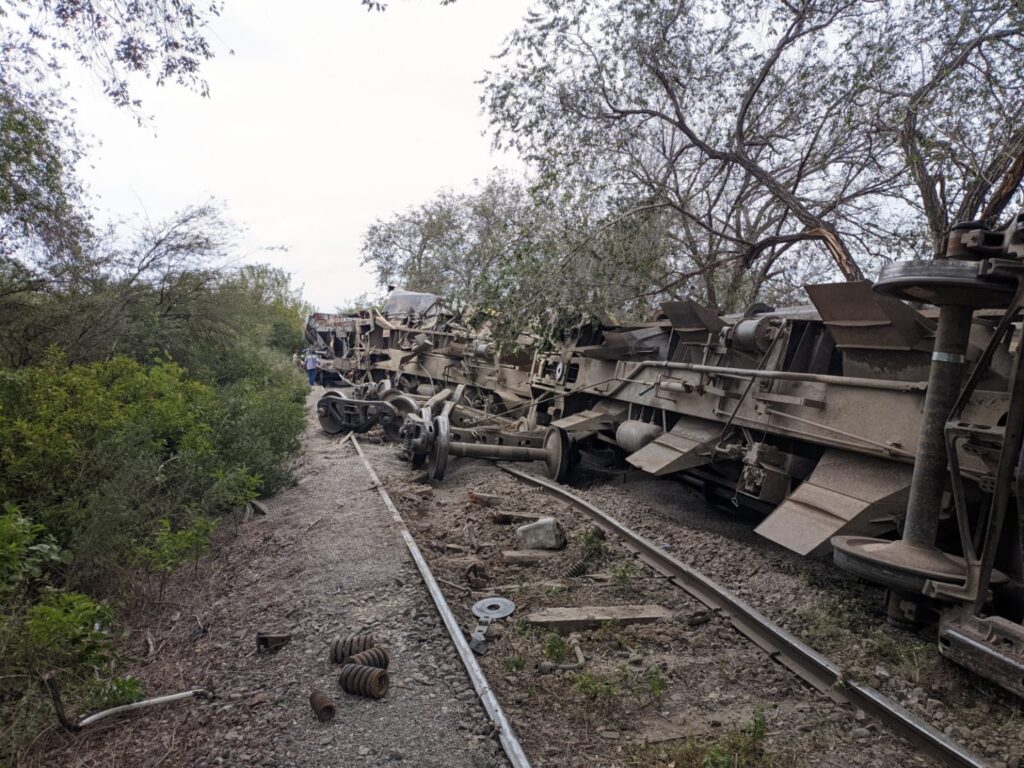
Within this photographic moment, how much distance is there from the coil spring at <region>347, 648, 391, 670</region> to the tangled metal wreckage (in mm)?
2893

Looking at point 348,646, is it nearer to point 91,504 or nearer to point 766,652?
point 766,652

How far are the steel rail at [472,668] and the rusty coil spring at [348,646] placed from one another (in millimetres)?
548

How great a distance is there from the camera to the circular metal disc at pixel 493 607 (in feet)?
16.3

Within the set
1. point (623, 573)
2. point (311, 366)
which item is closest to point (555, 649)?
point (623, 573)

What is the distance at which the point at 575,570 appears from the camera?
20.2 feet

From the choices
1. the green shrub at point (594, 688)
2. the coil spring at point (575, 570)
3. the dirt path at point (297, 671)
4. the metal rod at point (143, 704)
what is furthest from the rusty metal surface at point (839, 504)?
the metal rod at point (143, 704)

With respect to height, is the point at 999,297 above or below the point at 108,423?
above

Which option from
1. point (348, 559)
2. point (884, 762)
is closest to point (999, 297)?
point (884, 762)

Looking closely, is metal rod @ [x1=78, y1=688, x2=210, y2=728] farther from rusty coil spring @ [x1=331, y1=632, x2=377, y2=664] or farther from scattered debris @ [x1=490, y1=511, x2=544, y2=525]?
scattered debris @ [x1=490, y1=511, x2=544, y2=525]

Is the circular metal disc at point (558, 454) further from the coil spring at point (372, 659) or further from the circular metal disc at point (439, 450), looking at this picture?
the coil spring at point (372, 659)

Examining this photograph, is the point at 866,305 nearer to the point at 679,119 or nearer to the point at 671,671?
the point at 671,671

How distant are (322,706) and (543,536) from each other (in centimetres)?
353

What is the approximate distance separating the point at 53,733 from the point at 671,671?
3503 millimetres

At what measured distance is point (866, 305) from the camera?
18.5ft
